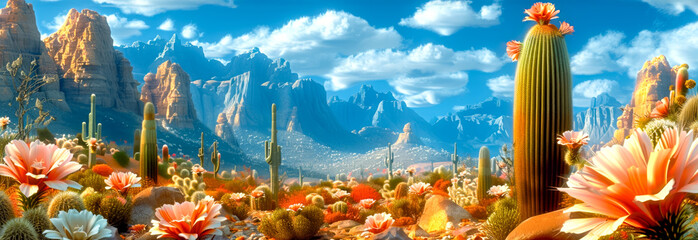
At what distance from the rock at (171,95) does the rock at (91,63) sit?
358 inches

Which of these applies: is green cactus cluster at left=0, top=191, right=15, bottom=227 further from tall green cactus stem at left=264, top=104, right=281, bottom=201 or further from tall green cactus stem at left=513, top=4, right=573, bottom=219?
tall green cactus stem at left=264, top=104, right=281, bottom=201

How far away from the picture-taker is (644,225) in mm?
1610

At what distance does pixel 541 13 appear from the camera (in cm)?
579

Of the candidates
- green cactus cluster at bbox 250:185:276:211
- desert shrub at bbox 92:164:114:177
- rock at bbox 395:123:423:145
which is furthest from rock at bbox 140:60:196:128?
green cactus cluster at bbox 250:185:276:211

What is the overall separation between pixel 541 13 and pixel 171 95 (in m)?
79.3

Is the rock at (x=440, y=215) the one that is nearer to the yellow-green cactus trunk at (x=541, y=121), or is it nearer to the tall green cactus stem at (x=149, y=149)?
the yellow-green cactus trunk at (x=541, y=121)

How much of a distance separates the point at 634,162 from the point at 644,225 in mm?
230

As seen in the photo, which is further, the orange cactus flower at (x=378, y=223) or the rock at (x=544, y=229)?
the orange cactus flower at (x=378, y=223)

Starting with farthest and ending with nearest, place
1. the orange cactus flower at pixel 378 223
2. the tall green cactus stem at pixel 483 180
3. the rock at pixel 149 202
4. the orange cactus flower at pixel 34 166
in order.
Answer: the tall green cactus stem at pixel 483 180 < the rock at pixel 149 202 < the orange cactus flower at pixel 378 223 < the orange cactus flower at pixel 34 166

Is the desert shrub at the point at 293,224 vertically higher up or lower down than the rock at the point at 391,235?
lower down

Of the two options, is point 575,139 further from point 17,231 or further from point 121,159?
point 121,159

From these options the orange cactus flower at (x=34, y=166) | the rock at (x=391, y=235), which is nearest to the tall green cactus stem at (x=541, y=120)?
the rock at (x=391, y=235)

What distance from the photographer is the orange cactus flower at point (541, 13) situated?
5.80 metres

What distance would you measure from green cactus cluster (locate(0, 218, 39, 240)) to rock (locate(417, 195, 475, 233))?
4.35m
